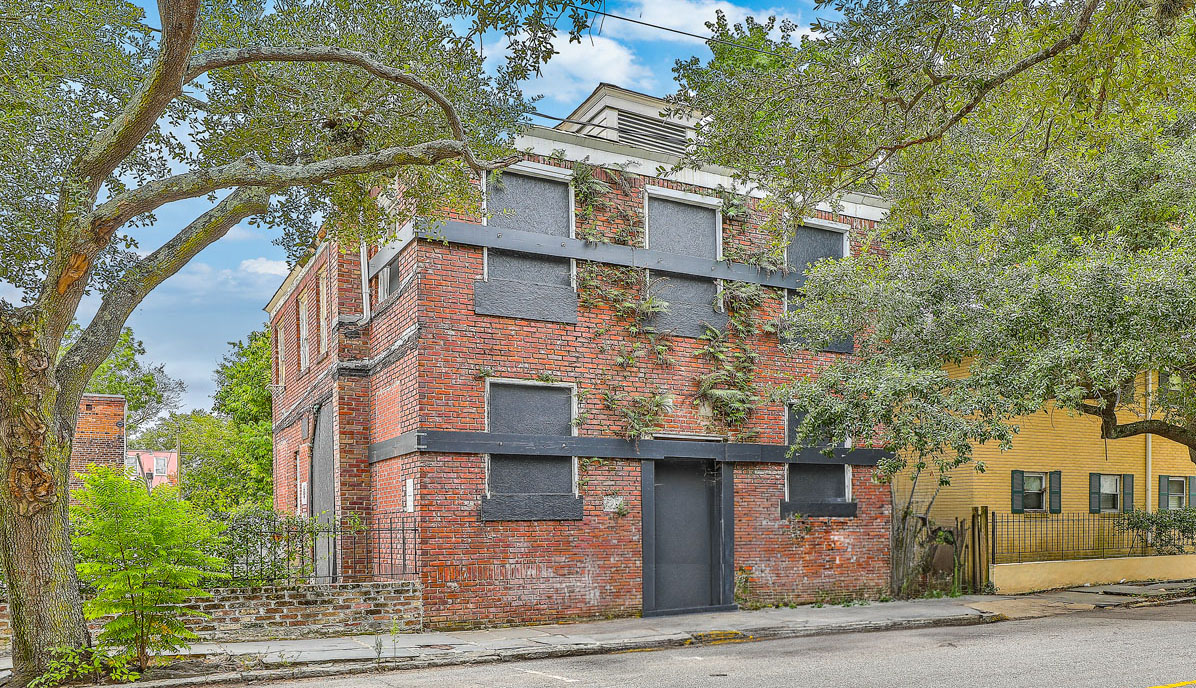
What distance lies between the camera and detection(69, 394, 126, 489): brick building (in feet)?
75.9

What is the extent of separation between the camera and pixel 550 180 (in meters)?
14.5

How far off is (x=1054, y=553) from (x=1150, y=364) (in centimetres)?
918

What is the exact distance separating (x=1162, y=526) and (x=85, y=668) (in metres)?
20.9

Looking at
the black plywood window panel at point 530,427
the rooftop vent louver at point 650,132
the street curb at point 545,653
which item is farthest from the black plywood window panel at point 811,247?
the street curb at point 545,653

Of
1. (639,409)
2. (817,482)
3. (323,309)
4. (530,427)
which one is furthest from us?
(323,309)

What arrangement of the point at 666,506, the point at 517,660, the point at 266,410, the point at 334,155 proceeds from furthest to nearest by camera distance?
the point at 266,410 < the point at 666,506 < the point at 334,155 < the point at 517,660

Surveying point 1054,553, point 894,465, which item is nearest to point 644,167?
point 894,465

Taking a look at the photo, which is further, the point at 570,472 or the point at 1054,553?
the point at 1054,553

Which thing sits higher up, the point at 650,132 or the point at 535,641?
the point at 650,132

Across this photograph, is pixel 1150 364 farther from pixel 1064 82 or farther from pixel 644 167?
pixel 644 167

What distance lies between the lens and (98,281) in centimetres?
1173

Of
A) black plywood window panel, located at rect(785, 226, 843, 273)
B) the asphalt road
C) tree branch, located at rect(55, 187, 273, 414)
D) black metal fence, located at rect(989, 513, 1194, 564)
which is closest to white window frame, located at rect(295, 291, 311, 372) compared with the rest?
tree branch, located at rect(55, 187, 273, 414)

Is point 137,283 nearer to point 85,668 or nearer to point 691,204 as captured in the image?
point 85,668

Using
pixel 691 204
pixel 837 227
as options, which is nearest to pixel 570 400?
pixel 691 204
